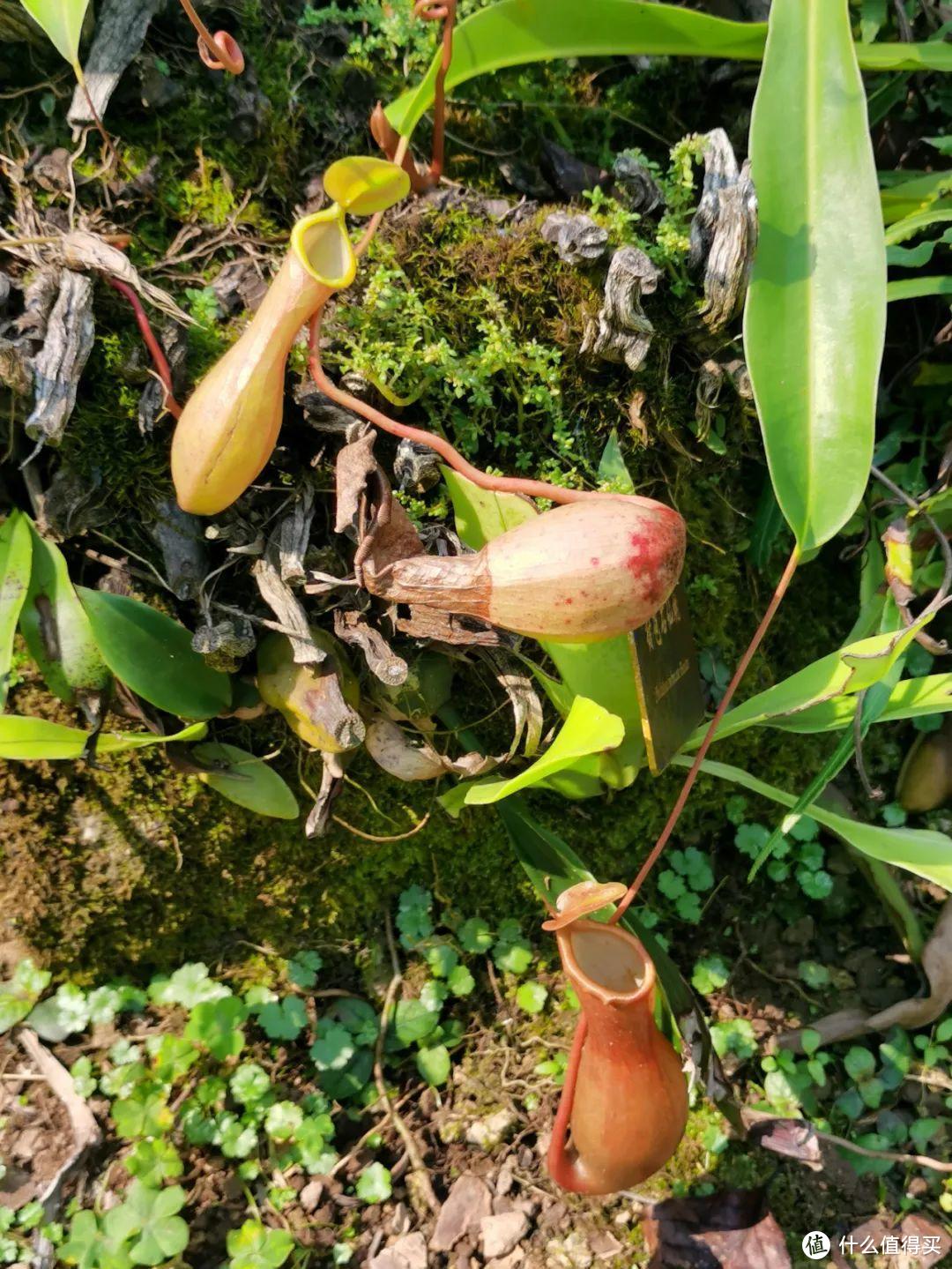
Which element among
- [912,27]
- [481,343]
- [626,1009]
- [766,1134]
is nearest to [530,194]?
[481,343]

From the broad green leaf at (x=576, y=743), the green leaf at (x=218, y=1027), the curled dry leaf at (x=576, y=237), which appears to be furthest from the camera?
the green leaf at (x=218, y=1027)

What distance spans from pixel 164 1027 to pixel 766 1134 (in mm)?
898

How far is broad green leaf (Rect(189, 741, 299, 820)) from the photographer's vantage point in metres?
1.18

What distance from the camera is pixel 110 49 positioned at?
1.09m

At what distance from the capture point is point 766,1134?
4.25ft

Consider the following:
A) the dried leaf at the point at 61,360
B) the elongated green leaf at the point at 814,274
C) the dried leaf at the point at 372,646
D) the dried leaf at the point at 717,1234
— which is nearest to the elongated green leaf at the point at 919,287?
the elongated green leaf at the point at 814,274

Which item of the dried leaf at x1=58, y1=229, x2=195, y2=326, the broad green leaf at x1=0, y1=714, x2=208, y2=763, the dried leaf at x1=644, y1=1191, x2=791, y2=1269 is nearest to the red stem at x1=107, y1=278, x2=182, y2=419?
the dried leaf at x1=58, y1=229, x2=195, y2=326

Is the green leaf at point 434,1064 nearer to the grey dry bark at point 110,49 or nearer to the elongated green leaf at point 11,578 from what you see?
the elongated green leaf at point 11,578

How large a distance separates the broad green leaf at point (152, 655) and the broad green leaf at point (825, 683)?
0.66 m

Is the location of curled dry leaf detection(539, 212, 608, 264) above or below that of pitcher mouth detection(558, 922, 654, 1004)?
above

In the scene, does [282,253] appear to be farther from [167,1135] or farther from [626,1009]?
[167,1135]

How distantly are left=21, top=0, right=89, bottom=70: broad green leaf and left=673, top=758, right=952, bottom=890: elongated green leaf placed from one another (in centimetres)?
115

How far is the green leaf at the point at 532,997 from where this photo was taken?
135cm

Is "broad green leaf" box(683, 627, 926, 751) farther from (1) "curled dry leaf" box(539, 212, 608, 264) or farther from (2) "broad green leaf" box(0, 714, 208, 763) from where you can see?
(2) "broad green leaf" box(0, 714, 208, 763)
